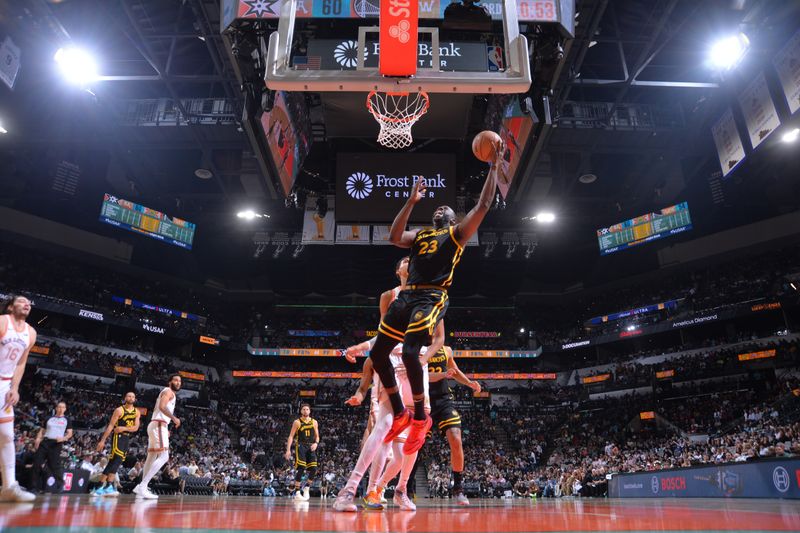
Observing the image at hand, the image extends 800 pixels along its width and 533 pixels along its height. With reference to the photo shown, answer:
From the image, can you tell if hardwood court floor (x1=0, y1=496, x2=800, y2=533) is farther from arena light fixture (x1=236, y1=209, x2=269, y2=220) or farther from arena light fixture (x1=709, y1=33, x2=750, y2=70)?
arena light fixture (x1=236, y1=209, x2=269, y2=220)

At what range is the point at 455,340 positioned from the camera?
1510 inches

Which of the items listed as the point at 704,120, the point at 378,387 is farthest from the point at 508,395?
the point at 378,387

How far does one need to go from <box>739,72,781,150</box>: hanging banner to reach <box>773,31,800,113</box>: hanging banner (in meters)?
0.55

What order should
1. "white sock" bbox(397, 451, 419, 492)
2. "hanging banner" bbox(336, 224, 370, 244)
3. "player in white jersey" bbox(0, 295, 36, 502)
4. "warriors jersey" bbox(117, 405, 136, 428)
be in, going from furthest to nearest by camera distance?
"hanging banner" bbox(336, 224, 370, 244)
"warriors jersey" bbox(117, 405, 136, 428)
"white sock" bbox(397, 451, 419, 492)
"player in white jersey" bbox(0, 295, 36, 502)

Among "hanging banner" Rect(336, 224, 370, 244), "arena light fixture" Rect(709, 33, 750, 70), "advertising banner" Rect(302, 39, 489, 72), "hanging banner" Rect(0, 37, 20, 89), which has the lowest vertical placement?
"advertising banner" Rect(302, 39, 489, 72)

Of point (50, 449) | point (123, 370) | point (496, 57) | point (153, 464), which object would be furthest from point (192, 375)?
point (496, 57)

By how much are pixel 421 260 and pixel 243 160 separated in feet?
50.6

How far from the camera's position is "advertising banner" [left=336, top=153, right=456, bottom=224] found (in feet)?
44.5

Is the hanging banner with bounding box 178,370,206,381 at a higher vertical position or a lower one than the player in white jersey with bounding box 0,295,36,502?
higher

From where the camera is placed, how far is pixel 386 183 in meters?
13.7

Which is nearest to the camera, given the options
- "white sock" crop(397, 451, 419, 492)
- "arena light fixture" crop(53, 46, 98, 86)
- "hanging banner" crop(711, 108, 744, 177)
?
"white sock" crop(397, 451, 419, 492)

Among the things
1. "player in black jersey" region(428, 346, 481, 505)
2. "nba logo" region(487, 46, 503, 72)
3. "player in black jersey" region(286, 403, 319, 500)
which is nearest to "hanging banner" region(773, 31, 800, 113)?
"nba logo" region(487, 46, 503, 72)

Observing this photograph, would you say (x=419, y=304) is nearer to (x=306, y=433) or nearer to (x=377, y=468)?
(x=377, y=468)

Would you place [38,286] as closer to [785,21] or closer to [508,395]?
[508,395]
